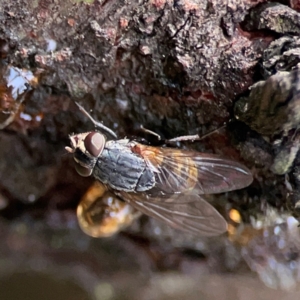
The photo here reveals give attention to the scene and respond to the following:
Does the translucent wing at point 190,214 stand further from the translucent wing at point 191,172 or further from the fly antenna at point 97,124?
the fly antenna at point 97,124

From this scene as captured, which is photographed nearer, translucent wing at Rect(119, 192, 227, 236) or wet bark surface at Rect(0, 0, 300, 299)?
wet bark surface at Rect(0, 0, 300, 299)

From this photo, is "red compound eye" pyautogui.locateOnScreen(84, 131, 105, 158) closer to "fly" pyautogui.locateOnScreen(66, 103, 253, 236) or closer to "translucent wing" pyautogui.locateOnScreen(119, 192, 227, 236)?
"fly" pyautogui.locateOnScreen(66, 103, 253, 236)

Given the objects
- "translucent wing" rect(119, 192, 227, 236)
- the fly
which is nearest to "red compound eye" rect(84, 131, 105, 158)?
the fly

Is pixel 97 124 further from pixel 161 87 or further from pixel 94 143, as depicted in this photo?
pixel 161 87

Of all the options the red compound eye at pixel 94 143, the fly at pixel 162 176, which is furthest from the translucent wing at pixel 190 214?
the red compound eye at pixel 94 143

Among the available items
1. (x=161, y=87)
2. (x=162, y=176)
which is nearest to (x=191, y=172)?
(x=162, y=176)
